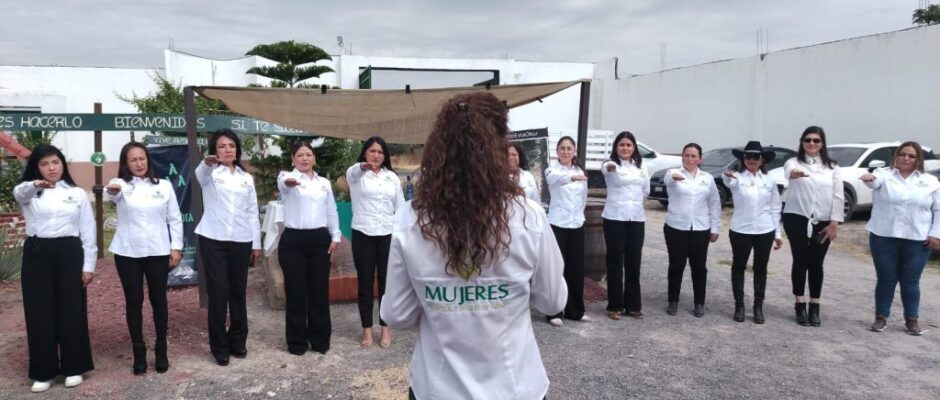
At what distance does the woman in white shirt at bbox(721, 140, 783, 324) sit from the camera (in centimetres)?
569

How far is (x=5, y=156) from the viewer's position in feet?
28.8

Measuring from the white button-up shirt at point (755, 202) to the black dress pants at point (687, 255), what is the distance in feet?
1.13

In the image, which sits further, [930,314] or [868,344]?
[930,314]

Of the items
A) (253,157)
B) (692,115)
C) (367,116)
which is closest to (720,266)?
(367,116)

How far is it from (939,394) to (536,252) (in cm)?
384

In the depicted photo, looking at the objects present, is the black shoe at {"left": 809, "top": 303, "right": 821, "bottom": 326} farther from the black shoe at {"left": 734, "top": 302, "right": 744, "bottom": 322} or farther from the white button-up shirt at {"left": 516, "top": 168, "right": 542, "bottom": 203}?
the white button-up shirt at {"left": 516, "top": 168, "right": 542, "bottom": 203}

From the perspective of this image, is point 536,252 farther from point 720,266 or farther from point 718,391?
point 720,266

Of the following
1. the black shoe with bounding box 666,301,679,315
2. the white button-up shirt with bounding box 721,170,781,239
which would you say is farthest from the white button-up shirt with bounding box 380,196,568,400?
the black shoe with bounding box 666,301,679,315

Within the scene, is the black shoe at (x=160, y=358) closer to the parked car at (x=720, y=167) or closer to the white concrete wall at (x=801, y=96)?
the parked car at (x=720, y=167)

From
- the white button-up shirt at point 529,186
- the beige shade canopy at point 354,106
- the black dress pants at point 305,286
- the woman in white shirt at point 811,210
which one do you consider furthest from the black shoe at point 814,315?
the black dress pants at point 305,286

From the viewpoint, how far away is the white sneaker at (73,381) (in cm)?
418

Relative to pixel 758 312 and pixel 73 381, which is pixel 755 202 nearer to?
pixel 758 312

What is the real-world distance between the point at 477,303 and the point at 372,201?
314cm

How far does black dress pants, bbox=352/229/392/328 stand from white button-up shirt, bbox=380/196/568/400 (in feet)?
10.1
